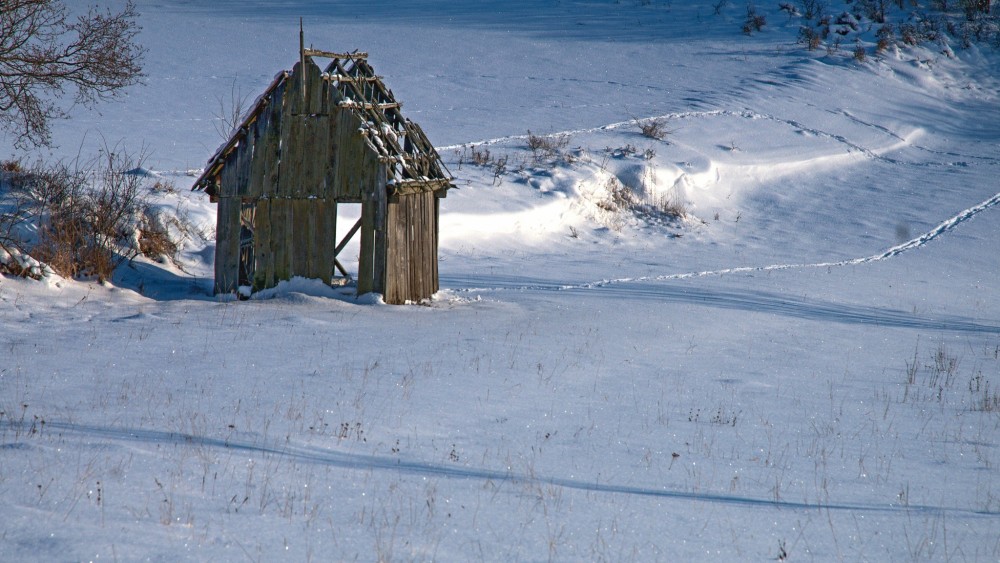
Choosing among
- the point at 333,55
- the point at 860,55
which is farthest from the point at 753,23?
the point at 333,55

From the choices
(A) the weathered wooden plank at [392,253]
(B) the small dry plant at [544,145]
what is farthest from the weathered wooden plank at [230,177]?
(B) the small dry plant at [544,145]

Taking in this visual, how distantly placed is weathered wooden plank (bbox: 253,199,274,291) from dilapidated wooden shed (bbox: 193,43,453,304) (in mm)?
16

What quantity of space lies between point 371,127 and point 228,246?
118 inches

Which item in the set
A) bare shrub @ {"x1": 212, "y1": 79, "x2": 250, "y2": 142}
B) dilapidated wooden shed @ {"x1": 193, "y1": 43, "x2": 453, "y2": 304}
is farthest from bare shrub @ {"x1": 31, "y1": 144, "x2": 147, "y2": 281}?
bare shrub @ {"x1": 212, "y1": 79, "x2": 250, "y2": 142}

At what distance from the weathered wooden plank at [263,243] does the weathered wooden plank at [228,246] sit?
1.19 feet

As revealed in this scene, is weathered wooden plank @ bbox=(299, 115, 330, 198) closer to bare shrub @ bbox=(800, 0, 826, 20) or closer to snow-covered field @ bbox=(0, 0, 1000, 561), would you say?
snow-covered field @ bbox=(0, 0, 1000, 561)

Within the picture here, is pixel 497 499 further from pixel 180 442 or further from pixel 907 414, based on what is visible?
pixel 907 414

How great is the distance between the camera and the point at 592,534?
567 cm

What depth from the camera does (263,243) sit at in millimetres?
14297

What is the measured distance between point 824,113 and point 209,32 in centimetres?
2825

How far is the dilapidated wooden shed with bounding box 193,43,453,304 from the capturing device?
1398 centimetres

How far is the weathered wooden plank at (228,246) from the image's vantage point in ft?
47.3

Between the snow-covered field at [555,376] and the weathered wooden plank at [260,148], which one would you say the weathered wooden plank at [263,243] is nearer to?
the weathered wooden plank at [260,148]

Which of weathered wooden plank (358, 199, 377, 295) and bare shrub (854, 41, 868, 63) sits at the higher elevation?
bare shrub (854, 41, 868, 63)
